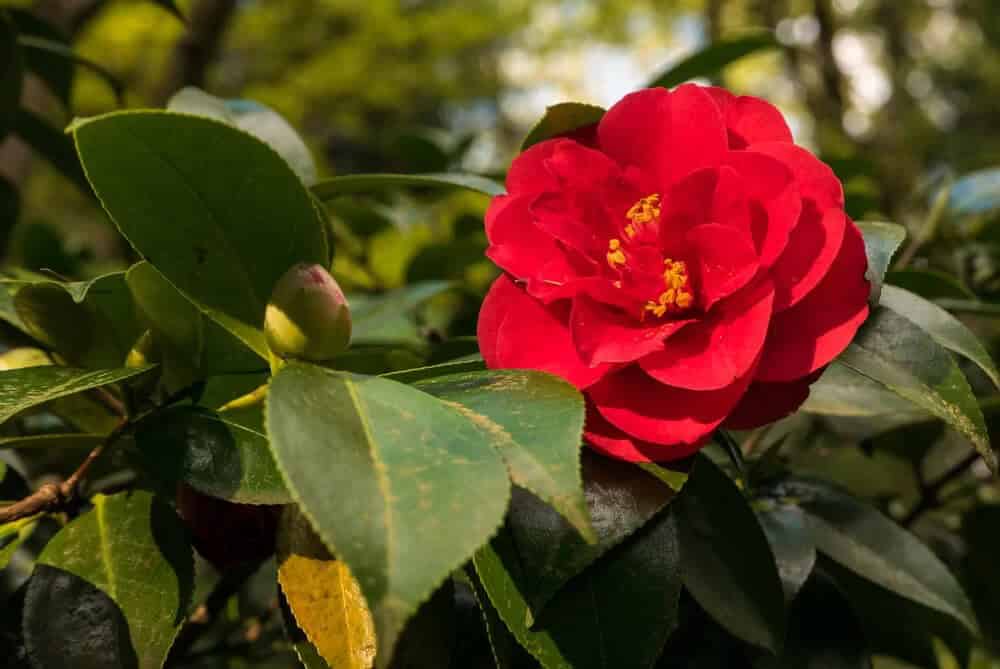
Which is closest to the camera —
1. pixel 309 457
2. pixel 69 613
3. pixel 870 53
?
pixel 309 457

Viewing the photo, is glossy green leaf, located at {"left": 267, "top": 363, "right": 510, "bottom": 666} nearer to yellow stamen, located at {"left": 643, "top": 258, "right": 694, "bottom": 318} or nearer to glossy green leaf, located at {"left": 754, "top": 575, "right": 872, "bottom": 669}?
yellow stamen, located at {"left": 643, "top": 258, "right": 694, "bottom": 318}

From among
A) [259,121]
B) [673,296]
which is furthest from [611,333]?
[259,121]

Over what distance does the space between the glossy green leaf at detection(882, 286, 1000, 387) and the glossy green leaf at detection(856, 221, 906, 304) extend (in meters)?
0.03

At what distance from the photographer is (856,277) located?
41 cm

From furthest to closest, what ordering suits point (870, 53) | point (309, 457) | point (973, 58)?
point (973, 58)
point (870, 53)
point (309, 457)

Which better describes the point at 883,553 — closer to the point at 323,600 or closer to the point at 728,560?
the point at 728,560

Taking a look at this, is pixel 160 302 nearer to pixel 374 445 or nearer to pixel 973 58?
pixel 374 445

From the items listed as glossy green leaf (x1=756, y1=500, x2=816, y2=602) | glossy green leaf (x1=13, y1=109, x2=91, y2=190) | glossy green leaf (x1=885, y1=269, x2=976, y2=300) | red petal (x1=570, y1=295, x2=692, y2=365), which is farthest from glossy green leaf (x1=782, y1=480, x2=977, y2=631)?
glossy green leaf (x1=13, y1=109, x2=91, y2=190)

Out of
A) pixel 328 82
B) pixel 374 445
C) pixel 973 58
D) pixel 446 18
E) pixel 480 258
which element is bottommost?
pixel 973 58

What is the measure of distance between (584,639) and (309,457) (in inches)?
6.1

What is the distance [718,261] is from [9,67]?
638 millimetres

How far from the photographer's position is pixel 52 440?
0.45 m

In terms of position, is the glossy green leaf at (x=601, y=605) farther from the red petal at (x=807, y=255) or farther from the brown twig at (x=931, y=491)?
the brown twig at (x=931, y=491)

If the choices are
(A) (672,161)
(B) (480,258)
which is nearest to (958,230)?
(B) (480,258)
